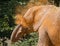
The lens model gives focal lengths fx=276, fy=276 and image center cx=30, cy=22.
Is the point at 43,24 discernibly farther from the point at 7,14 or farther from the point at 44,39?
the point at 7,14

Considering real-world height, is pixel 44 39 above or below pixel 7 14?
above

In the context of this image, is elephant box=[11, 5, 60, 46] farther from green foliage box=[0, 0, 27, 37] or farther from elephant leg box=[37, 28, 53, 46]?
green foliage box=[0, 0, 27, 37]

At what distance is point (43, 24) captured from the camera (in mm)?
626

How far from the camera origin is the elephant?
0.60m

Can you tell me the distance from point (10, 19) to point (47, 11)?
3.08 m

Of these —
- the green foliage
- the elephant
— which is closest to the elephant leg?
the elephant

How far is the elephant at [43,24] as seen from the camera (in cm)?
60

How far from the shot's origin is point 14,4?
12.0ft

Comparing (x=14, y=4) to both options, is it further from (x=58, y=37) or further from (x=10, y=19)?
(x=58, y=37)

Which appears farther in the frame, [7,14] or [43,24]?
[7,14]

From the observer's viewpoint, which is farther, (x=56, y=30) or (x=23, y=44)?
(x=23, y=44)

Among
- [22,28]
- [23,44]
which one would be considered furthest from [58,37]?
[23,44]

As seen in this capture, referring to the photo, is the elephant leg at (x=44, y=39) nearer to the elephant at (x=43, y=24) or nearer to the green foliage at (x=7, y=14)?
the elephant at (x=43, y=24)

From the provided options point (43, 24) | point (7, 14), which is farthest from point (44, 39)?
point (7, 14)
